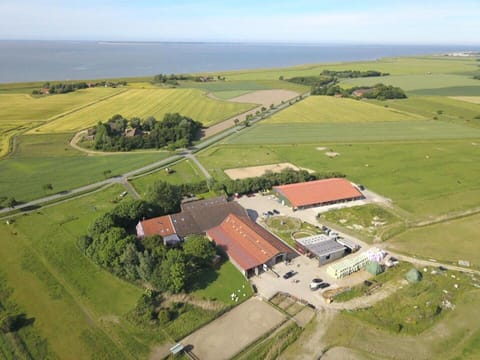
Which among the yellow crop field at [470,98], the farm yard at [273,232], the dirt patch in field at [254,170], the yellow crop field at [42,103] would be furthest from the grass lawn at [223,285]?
the yellow crop field at [470,98]

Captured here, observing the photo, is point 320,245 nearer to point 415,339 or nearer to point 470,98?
point 415,339

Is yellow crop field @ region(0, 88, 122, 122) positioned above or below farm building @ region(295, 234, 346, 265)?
above

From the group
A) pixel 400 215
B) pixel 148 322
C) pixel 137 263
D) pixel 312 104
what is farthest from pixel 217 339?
pixel 312 104

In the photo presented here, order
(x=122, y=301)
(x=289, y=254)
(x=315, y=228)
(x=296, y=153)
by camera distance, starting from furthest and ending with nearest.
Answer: (x=296, y=153), (x=315, y=228), (x=289, y=254), (x=122, y=301)

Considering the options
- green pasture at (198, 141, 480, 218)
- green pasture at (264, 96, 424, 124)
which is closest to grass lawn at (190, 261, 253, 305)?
green pasture at (198, 141, 480, 218)

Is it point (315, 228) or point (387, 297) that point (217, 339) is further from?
point (315, 228)

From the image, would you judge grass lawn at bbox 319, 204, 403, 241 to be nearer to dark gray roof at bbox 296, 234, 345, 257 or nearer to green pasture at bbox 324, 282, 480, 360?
dark gray roof at bbox 296, 234, 345, 257
